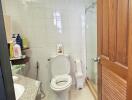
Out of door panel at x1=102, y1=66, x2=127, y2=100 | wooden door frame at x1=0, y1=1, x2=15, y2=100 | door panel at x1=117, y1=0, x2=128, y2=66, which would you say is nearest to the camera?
wooden door frame at x1=0, y1=1, x2=15, y2=100

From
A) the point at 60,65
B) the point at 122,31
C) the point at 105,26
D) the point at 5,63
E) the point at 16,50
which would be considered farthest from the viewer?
the point at 60,65

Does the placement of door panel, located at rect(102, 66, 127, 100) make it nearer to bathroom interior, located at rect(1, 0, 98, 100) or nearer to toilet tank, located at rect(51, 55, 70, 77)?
bathroom interior, located at rect(1, 0, 98, 100)

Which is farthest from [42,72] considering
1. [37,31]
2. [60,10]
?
[60,10]

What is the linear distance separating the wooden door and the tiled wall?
1200mm

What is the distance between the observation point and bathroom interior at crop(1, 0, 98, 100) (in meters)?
2.38

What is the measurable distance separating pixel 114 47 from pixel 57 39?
5.26ft

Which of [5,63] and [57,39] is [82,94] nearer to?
[57,39]

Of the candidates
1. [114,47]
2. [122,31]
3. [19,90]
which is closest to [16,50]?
[19,90]

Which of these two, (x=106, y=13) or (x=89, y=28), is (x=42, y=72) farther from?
(x=106, y=13)

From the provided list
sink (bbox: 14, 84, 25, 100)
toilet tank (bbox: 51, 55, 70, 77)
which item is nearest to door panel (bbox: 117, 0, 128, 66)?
sink (bbox: 14, 84, 25, 100)

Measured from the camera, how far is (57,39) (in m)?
2.60

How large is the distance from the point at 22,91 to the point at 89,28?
1.97m

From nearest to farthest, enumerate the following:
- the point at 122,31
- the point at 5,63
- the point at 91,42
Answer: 1. the point at 5,63
2. the point at 122,31
3. the point at 91,42

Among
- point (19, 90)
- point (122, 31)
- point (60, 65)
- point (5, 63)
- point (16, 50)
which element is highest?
point (122, 31)
